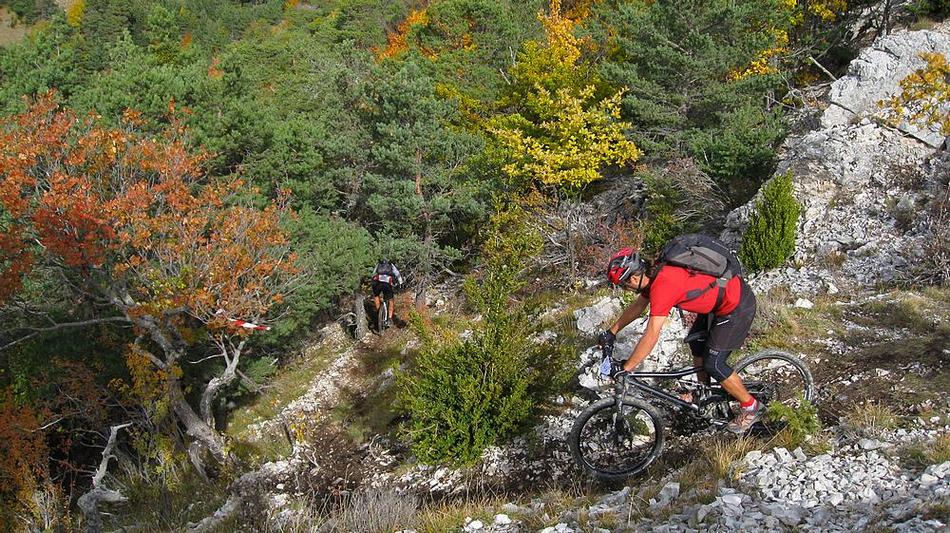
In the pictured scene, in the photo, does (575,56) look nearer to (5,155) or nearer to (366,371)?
(366,371)

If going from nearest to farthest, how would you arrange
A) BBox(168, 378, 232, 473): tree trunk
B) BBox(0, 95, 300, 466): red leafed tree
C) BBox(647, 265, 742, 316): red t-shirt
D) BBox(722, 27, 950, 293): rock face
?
BBox(647, 265, 742, 316): red t-shirt < BBox(722, 27, 950, 293): rock face < BBox(168, 378, 232, 473): tree trunk < BBox(0, 95, 300, 466): red leafed tree

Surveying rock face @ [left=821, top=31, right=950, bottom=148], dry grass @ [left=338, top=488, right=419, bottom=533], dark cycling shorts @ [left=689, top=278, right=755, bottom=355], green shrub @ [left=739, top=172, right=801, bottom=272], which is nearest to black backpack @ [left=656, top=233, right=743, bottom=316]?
dark cycling shorts @ [left=689, top=278, right=755, bottom=355]

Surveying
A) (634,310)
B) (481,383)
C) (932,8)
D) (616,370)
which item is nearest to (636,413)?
(616,370)

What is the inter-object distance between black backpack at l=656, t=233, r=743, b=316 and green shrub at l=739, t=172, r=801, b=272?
288 inches

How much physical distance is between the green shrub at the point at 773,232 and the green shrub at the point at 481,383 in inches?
236

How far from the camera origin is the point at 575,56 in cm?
2288

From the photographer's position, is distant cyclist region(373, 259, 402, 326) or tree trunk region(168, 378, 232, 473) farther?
distant cyclist region(373, 259, 402, 326)

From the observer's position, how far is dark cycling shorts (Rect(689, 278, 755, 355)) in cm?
A: 474

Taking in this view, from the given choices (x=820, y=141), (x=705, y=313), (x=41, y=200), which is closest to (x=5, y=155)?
(x=41, y=200)

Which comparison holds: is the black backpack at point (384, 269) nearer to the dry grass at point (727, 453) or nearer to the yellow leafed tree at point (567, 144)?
the yellow leafed tree at point (567, 144)

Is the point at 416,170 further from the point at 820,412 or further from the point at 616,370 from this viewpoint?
the point at 820,412

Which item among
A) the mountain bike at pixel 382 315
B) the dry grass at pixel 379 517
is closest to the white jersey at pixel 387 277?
the mountain bike at pixel 382 315

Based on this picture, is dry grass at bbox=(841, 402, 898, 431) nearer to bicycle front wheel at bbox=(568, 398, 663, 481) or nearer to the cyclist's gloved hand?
bicycle front wheel at bbox=(568, 398, 663, 481)

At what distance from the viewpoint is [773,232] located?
36.5ft
